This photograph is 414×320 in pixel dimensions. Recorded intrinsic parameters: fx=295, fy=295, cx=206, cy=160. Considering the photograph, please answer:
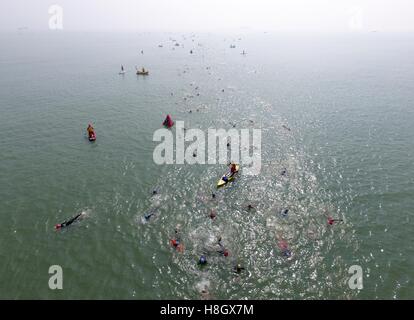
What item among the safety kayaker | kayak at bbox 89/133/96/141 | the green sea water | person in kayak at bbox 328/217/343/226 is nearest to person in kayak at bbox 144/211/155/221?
the green sea water

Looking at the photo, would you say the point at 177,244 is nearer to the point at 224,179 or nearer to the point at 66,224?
the point at 224,179

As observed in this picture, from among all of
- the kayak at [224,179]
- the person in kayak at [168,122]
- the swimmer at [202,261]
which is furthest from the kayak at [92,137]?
the swimmer at [202,261]

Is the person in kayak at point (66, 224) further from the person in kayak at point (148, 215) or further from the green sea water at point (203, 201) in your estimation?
the person in kayak at point (148, 215)

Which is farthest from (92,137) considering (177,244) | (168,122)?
(177,244)

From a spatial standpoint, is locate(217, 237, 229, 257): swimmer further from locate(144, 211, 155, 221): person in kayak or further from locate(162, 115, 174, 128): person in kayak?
locate(162, 115, 174, 128): person in kayak

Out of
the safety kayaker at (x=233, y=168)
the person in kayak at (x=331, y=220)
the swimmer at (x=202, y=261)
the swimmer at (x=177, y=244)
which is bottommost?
the swimmer at (x=202, y=261)

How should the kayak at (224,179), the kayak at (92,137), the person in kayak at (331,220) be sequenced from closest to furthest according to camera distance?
the person in kayak at (331,220) → the kayak at (224,179) → the kayak at (92,137)

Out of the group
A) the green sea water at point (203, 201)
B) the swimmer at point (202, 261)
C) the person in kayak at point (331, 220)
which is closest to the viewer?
the green sea water at point (203, 201)
